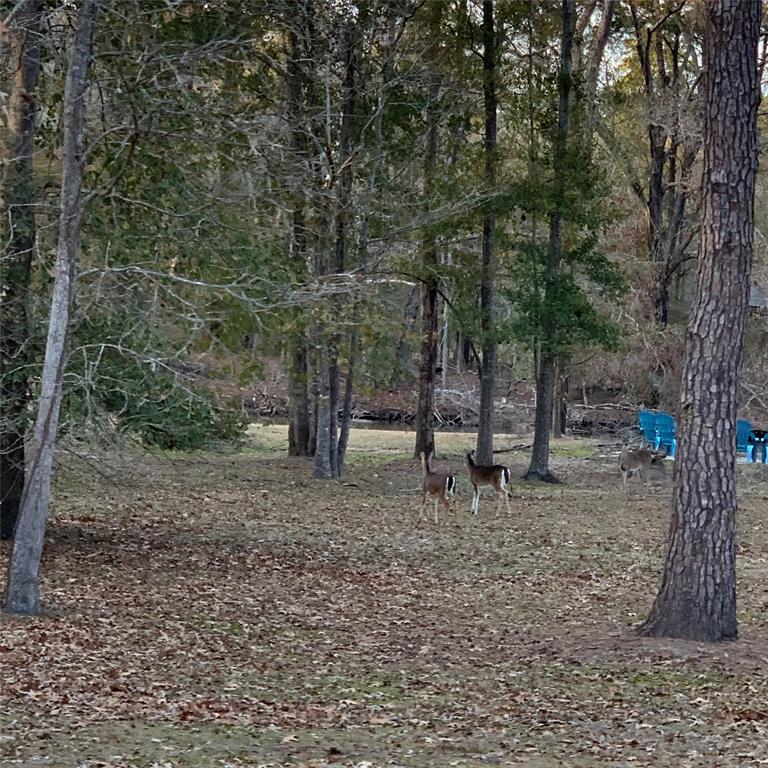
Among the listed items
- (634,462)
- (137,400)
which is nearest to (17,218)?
(137,400)

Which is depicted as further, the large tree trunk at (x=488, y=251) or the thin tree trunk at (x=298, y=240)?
the large tree trunk at (x=488, y=251)

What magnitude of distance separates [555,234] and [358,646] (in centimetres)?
1499

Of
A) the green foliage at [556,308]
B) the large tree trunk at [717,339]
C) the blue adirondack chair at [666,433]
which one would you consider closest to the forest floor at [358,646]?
the large tree trunk at [717,339]

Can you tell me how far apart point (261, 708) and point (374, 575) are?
5.40 m

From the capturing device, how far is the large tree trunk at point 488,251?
2319 centimetres

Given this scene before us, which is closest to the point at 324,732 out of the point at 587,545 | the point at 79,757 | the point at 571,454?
the point at 79,757

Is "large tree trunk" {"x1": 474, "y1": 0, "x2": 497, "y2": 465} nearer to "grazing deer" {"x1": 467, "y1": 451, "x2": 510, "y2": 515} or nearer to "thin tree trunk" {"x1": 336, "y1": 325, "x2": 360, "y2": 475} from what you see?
"thin tree trunk" {"x1": 336, "y1": 325, "x2": 360, "y2": 475}

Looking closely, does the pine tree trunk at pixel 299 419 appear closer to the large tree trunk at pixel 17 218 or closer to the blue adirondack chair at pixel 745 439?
the blue adirondack chair at pixel 745 439

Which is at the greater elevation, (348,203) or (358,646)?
(348,203)

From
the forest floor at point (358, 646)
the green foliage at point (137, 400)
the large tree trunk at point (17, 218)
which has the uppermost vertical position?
the large tree trunk at point (17, 218)

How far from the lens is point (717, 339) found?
31.9ft

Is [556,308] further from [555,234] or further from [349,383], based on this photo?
[349,383]

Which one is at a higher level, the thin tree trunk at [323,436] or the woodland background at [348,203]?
the woodland background at [348,203]

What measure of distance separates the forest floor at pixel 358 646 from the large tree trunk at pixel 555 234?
5.61 meters
